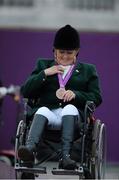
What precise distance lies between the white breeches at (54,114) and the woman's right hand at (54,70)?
1.15 feet

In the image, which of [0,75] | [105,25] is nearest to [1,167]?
[0,75]

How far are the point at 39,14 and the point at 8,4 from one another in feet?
2.12

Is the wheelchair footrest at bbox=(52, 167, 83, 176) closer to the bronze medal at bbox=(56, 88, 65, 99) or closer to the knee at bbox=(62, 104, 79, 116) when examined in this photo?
the knee at bbox=(62, 104, 79, 116)

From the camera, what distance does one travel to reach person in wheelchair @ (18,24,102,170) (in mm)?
9047

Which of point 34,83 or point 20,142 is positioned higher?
point 34,83

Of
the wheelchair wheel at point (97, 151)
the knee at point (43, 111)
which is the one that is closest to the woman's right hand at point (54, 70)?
the knee at point (43, 111)

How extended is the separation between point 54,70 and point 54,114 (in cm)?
43

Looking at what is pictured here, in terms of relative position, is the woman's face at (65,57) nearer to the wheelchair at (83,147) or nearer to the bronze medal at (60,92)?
the bronze medal at (60,92)

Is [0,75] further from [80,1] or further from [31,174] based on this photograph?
[31,174]

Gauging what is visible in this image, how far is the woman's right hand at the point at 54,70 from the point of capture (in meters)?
9.27

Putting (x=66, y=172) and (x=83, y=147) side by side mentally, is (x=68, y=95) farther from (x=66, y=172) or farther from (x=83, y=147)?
(x=66, y=172)

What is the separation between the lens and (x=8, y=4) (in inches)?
706

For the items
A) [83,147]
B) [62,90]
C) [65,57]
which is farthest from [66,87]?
[83,147]

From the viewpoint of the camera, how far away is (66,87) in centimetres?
936
